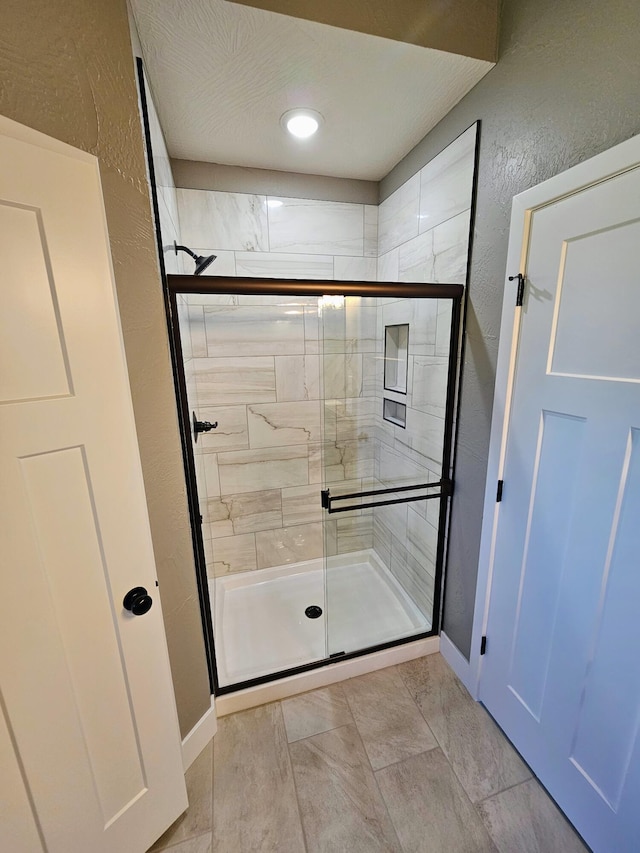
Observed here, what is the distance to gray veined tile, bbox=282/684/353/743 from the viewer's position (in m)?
1.48

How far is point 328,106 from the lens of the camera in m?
1.41

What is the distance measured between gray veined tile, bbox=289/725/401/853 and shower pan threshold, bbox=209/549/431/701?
314 millimetres

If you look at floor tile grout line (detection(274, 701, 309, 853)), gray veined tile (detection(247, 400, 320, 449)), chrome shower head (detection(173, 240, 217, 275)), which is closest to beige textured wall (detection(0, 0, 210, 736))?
floor tile grout line (detection(274, 701, 309, 853))

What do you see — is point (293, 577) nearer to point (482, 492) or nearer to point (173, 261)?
point (482, 492)

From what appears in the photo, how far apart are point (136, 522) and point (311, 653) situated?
1.34m

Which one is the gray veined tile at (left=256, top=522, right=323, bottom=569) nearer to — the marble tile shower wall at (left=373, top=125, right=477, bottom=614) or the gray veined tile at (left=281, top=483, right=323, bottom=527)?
the gray veined tile at (left=281, top=483, right=323, bottom=527)

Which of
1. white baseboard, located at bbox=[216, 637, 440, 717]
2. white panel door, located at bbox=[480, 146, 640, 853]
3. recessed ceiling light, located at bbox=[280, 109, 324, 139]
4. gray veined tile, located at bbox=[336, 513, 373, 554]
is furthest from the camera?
gray veined tile, located at bbox=[336, 513, 373, 554]

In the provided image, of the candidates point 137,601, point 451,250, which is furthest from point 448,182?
point 137,601

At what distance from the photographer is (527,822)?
1.16 meters

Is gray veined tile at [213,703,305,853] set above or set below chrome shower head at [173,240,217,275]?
below

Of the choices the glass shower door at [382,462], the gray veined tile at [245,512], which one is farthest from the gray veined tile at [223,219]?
the gray veined tile at [245,512]

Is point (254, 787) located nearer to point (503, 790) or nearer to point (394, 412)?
point (503, 790)

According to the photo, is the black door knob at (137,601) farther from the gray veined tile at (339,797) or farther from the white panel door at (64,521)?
the gray veined tile at (339,797)

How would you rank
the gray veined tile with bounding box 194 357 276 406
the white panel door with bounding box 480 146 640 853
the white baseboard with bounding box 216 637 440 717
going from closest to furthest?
1. the white panel door with bounding box 480 146 640 853
2. the white baseboard with bounding box 216 637 440 717
3. the gray veined tile with bounding box 194 357 276 406
